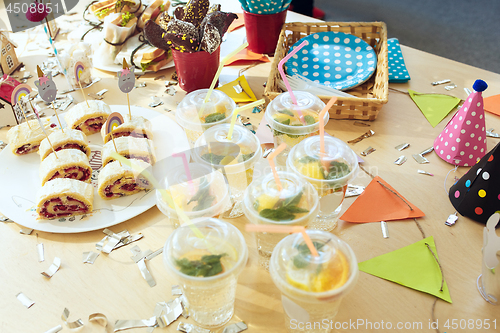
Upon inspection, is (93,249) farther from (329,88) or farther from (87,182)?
(329,88)

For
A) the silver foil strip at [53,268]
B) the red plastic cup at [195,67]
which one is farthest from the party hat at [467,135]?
the silver foil strip at [53,268]

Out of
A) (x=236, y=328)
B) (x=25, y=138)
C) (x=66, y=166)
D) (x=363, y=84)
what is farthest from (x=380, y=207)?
(x=25, y=138)

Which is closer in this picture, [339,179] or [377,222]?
[339,179]

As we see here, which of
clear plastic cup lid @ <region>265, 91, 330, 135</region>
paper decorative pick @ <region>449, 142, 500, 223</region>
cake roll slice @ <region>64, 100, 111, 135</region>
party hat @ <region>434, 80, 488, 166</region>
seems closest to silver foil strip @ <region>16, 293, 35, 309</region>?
cake roll slice @ <region>64, 100, 111, 135</region>

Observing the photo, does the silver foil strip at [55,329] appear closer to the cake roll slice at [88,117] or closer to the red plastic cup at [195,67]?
the cake roll slice at [88,117]

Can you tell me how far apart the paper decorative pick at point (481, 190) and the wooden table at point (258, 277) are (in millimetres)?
38

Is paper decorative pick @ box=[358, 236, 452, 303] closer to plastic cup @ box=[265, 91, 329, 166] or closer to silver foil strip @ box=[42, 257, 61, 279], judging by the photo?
plastic cup @ box=[265, 91, 329, 166]

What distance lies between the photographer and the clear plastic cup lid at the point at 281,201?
36.1 inches

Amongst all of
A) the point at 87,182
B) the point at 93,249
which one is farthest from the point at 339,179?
the point at 87,182

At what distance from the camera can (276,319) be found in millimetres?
938

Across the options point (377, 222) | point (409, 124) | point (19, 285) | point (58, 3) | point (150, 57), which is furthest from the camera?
point (58, 3)

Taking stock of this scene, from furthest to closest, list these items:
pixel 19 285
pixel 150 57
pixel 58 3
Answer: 1. pixel 58 3
2. pixel 150 57
3. pixel 19 285

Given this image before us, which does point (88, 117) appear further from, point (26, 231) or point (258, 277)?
point (258, 277)

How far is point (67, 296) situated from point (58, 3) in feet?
7.70
